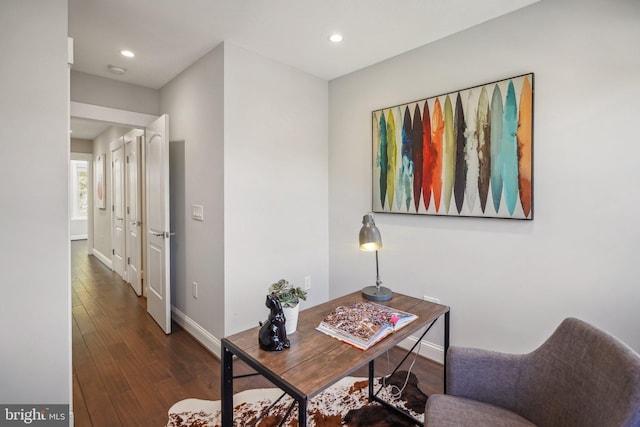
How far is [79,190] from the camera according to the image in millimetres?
9234

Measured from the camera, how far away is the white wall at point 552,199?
66.0 inches

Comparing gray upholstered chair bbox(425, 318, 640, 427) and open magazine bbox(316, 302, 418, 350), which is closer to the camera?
gray upholstered chair bbox(425, 318, 640, 427)

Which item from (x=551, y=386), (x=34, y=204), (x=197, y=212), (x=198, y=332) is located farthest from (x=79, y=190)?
(x=551, y=386)

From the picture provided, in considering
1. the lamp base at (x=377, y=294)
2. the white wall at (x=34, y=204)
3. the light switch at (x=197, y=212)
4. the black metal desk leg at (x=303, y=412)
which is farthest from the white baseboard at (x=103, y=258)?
the black metal desk leg at (x=303, y=412)

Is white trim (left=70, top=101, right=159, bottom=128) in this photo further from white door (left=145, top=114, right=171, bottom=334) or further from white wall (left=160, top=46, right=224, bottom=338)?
white wall (left=160, top=46, right=224, bottom=338)

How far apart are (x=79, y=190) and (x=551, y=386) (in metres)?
11.5

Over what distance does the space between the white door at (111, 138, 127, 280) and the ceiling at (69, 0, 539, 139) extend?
7.44ft

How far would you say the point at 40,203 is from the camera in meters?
1.61

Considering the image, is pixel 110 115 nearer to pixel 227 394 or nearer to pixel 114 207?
pixel 114 207

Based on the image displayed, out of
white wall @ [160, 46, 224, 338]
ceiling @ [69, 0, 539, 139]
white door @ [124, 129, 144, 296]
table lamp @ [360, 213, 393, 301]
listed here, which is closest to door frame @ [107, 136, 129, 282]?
white door @ [124, 129, 144, 296]

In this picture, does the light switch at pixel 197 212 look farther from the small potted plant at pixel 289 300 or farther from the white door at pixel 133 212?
the small potted plant at pixel 289 300

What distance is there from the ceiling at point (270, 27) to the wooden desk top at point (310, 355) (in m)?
1.91

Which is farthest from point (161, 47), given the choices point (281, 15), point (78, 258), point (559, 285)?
point (78, 258)

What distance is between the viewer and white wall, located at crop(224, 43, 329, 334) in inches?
98.4
